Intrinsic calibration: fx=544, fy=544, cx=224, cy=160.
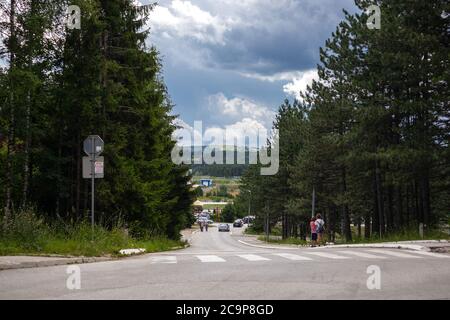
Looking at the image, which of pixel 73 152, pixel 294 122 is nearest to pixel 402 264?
pixel 73 152

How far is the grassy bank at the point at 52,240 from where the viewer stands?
15102 millimetres

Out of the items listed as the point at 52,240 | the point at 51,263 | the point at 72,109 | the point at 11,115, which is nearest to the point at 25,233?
the point at 52,240

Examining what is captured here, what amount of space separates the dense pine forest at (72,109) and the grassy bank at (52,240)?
58cm

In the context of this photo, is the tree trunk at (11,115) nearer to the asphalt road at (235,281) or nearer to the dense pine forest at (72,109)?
the dense pine forest at (72,109)

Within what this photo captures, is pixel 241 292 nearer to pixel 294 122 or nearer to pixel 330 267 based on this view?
pixel 330 267

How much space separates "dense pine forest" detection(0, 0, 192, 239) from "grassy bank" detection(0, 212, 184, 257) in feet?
1.92

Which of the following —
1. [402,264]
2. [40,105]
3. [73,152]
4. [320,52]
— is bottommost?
[402,264]

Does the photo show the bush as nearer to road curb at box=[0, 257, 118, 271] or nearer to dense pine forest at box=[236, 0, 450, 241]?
road curb at box=[0, 257, 118, 271]

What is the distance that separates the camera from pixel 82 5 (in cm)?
1817

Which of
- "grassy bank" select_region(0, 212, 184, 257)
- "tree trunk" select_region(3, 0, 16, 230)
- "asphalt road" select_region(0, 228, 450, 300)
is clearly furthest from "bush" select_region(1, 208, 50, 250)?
"asphalt road" select_region(0, 228, 450, 300)

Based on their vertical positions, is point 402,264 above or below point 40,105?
below

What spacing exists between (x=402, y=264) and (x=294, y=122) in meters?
43.6

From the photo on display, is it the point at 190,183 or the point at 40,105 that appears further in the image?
the point at 190,183
